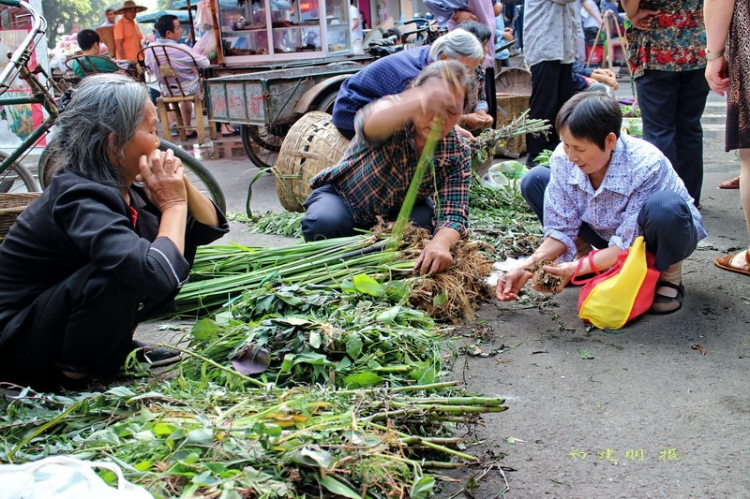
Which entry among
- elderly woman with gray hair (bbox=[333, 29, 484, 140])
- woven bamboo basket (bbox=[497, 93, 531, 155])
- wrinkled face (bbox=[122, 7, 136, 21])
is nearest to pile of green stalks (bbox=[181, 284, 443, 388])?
elderly woman with gray hair (bbox=[333, 29, 484, 140])

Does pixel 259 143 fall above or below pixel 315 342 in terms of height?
above

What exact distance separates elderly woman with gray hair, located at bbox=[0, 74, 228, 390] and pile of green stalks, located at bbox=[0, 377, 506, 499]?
0.25 m

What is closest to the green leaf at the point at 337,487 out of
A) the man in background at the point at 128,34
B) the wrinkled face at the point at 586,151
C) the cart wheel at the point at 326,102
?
the wrinkled face at the point at 586,151

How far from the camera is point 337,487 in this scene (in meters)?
1.73

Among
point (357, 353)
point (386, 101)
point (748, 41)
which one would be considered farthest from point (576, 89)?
point (357, 353)

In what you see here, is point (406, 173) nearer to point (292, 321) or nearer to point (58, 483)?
point (292, 321)

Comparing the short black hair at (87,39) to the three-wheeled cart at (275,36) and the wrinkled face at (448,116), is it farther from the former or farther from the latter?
the wrinkled face at (448,116)

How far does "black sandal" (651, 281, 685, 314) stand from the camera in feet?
10.5

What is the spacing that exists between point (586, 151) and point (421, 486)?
1.70m

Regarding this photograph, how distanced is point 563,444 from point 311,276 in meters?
1.38

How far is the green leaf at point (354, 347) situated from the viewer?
8.13ft

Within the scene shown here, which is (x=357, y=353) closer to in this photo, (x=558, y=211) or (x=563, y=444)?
(x=563, y=444)

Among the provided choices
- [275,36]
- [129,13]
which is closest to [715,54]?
[275,36]

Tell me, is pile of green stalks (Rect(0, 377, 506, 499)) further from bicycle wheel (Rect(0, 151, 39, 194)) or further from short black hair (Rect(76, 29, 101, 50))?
→ short black hair (Rect(76, 29, 101, 50))
